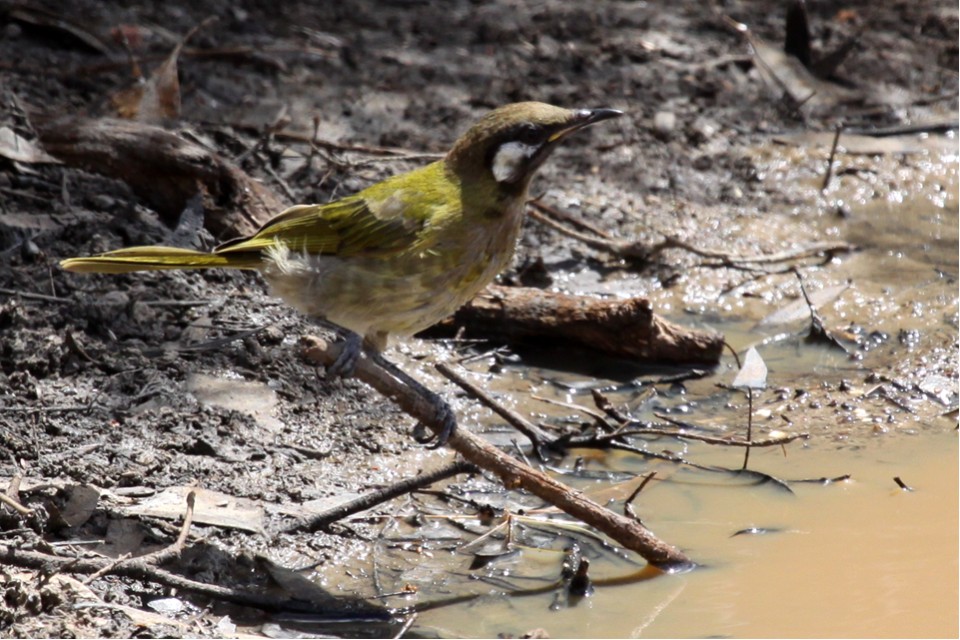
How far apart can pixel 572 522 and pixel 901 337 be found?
9.02ft

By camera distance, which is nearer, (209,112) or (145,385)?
(145,385)

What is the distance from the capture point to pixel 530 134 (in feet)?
15.7

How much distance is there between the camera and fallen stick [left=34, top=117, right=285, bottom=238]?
6.02 m

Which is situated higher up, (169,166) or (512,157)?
(512,157)

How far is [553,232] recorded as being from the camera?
7.41m

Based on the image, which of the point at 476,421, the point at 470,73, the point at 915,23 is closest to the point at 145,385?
the point at 476,421

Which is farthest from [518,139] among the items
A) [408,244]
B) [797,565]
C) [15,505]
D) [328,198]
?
[328,198]

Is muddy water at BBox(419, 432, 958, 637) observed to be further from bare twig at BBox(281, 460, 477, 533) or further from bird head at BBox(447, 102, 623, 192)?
bird head at BBox(447, 102, 623, 192)

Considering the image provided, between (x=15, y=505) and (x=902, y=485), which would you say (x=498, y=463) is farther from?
(x=902, y=485)

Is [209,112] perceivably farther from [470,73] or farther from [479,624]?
[479,624]

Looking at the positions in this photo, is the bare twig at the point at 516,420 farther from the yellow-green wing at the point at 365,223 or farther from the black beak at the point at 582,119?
the black beak at the point at 582,119

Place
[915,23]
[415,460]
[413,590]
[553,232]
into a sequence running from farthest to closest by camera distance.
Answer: [915,23] → [553,232] → [415,460] → [413,590]

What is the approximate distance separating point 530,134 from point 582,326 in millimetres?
1609

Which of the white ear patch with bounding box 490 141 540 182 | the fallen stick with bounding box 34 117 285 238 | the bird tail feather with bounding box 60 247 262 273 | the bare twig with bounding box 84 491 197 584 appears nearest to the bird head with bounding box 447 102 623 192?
the white ear patch with bounding box 490 141 540 182
